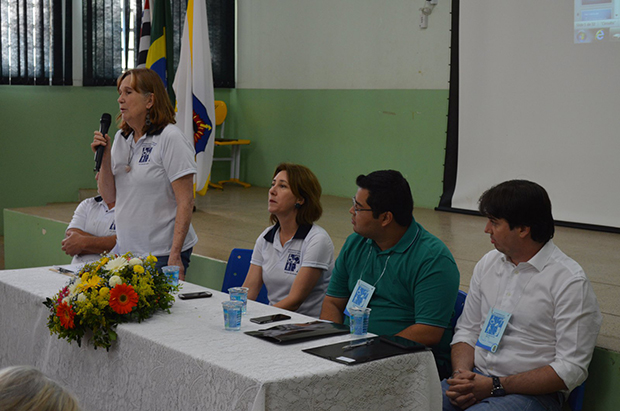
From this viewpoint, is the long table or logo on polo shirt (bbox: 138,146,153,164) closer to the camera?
the long table

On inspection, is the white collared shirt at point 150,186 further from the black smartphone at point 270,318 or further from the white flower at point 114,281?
the black smartphone at point 270,318

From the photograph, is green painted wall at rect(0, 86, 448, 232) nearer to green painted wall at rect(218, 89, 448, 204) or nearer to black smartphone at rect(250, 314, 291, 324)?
green painted wall at rect(218, 89, 448, 204)

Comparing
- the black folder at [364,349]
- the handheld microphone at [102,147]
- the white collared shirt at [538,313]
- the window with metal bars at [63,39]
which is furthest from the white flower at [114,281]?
the window with metal bars at [63,39]

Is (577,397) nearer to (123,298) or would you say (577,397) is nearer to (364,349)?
(364,349)

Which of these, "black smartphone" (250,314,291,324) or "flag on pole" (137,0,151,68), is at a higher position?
"flag on pole" (137,0,151,68)

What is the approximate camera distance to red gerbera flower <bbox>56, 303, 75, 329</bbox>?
2066 millimetres

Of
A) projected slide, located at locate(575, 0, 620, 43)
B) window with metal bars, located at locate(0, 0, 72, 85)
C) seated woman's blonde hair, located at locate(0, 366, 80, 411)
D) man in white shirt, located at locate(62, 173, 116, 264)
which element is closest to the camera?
seated woman's blonde hair, located at locate(0, 366, 80, 411)

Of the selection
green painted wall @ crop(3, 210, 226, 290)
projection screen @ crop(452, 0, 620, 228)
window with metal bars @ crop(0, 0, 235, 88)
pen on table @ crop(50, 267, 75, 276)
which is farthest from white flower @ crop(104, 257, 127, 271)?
window with metal bars @ crop(0, 0, 235, 88)

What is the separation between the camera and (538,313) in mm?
2109

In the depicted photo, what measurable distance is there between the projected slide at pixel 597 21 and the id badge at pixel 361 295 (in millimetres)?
3673

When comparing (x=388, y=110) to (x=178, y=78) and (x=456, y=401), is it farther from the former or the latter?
(x=456, y=401)

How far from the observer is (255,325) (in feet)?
6.86

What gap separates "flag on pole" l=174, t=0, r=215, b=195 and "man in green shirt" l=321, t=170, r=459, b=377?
11.2 ft

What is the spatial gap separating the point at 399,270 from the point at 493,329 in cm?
37
